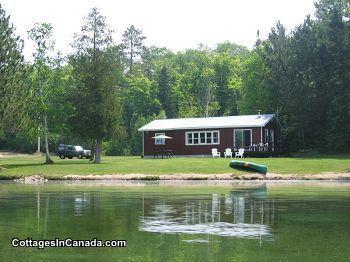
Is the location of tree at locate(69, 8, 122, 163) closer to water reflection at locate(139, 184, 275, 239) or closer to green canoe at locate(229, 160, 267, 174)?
green canoe at locate(229, 160, 267, 174)

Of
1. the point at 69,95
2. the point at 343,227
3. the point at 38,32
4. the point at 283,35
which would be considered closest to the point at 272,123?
the point at 283,35

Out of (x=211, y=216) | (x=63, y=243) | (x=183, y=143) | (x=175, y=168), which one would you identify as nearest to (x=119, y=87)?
(x=183, y=143)

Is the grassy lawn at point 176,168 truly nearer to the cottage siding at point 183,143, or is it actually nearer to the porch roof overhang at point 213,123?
the cottage siding at point 183,143

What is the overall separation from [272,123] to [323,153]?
20.2 ft

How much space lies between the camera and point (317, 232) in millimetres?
13781

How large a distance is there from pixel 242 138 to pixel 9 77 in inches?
953

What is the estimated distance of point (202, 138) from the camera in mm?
59562

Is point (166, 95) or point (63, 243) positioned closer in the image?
point (63, 243)

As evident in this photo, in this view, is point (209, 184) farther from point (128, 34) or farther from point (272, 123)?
point (128, 34)

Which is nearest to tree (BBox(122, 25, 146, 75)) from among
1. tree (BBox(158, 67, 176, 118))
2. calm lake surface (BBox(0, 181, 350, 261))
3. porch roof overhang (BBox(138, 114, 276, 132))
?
tree (BBox(158, 67, 176, 118))

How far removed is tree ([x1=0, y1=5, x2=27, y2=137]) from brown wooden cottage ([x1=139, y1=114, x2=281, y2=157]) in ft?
61.9

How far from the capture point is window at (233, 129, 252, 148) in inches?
2261

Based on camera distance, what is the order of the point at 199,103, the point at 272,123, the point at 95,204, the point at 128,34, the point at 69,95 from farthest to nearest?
1. the point at 128,34
2. the point at 199,103
3. the point at 272,123
4. the point at 69,95
5. the point at 95,204

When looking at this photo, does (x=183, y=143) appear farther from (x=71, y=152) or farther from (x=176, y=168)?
(x=71, y=152)
